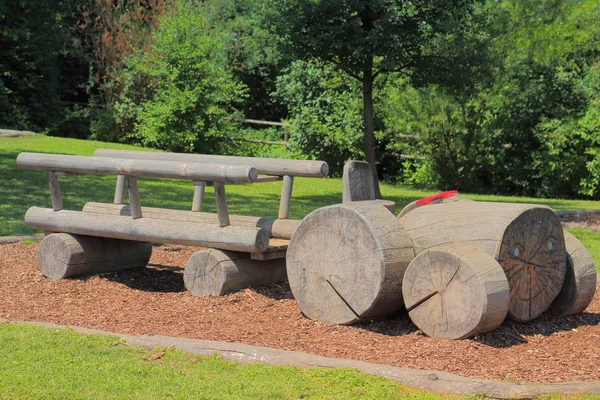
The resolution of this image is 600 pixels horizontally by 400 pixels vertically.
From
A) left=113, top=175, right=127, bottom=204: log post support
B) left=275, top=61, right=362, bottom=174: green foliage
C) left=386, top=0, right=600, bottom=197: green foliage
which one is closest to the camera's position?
left=113, top=175, right=127, bottom=204: log post support

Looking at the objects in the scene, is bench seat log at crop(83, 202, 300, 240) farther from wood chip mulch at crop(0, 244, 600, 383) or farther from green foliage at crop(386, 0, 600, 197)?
green foliage at crop(386, 0, 600, 197)

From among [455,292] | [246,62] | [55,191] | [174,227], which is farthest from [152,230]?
[246,62]

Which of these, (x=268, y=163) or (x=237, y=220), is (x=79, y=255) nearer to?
(x=237, y=220)

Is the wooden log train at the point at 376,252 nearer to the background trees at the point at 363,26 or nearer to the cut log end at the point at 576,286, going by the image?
the cut log end at the point at 576,286

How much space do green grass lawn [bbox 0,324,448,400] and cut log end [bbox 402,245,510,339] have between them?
1.12m

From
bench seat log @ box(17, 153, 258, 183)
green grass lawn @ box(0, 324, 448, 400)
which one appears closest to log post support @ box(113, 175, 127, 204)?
bench seat log @ box(17, 153, 258, 183)

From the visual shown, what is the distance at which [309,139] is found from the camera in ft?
70.8

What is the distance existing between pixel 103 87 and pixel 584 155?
14.1 metres

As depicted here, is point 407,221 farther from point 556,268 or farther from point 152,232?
point 152,232

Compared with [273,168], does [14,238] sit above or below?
below

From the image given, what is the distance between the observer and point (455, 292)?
5777 millimetres

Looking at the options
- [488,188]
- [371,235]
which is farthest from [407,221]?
[488,188]

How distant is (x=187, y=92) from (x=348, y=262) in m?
16.3

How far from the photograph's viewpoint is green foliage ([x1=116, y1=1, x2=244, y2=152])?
22.2 meters
